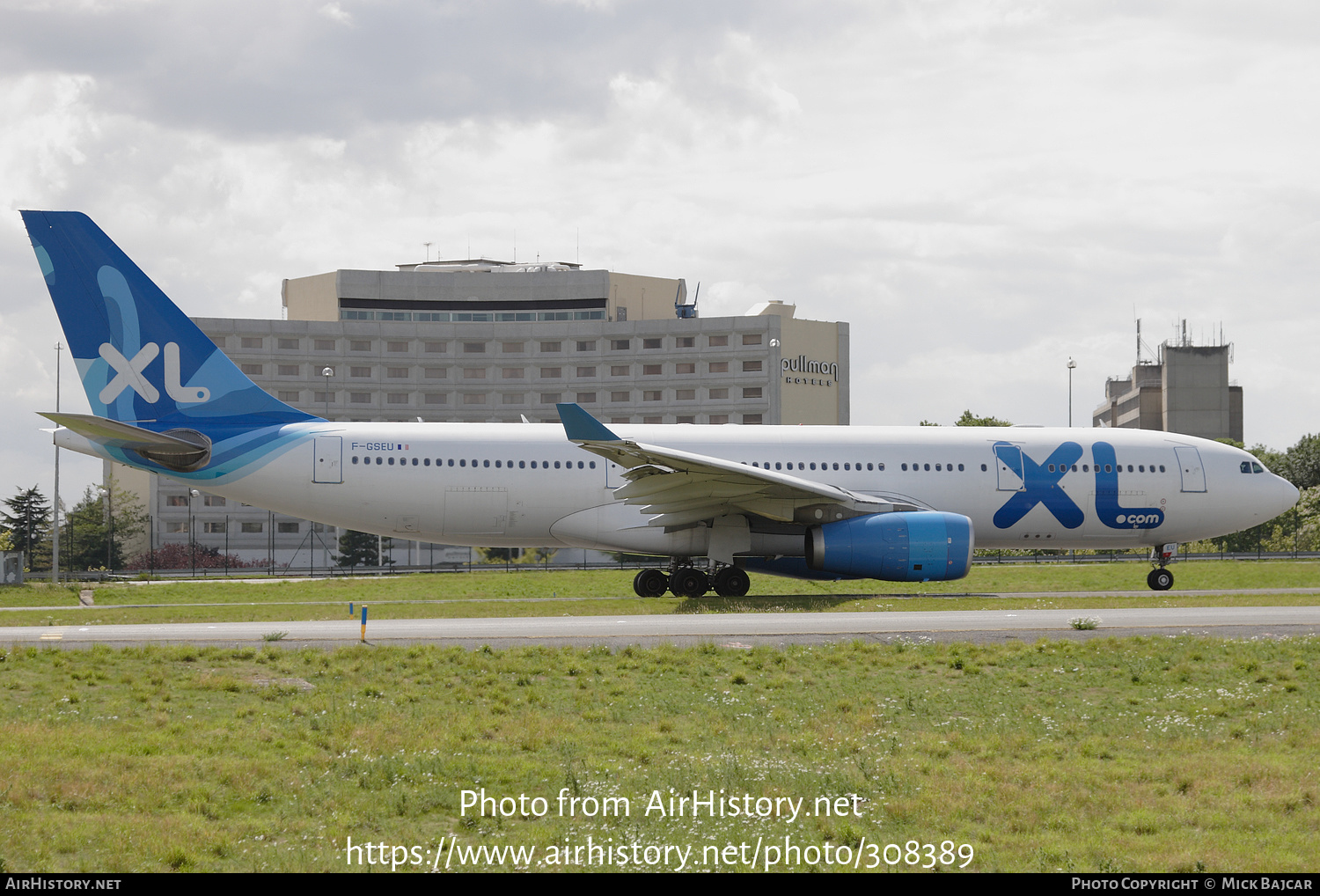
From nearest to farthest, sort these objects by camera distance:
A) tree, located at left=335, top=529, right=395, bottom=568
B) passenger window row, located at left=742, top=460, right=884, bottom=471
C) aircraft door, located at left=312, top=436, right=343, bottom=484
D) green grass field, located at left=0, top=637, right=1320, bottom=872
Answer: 1. green grass field, located at left=0, top=637, right=1320, bottom=872
2. aircraft door, located at left=312, top=436, right=343, bottom=484
3. passenger window row, located at left=742, top=460, right=884, bottom=471
4. tree, located at left=335, top=529, right=395, bottom=568

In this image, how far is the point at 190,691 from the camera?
1137 cm

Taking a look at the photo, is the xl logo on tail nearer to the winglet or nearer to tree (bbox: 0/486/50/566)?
the winglet

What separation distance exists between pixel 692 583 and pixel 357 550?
50206 mm

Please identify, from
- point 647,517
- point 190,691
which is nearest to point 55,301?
point 647,517

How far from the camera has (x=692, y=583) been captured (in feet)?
76.7

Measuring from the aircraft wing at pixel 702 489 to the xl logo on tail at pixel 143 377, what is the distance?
9.29 meters

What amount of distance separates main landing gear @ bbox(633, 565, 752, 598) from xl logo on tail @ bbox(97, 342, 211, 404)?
10.6 m

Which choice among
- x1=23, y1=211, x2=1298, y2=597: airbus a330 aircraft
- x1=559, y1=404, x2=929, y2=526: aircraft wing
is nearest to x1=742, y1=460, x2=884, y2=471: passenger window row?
x1=23, y1=211, x2=1298, y2=597: airbus a330 aircraft

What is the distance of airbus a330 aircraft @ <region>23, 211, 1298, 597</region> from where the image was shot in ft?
74.3

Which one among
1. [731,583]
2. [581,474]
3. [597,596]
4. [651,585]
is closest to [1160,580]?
[731,583]

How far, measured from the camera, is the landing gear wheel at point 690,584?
2341 centimetres
